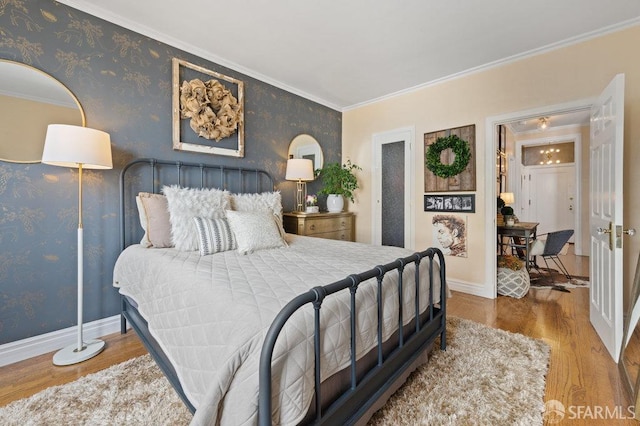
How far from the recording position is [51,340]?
2096 millimetres

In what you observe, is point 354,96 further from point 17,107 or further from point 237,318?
Result: point 237,318

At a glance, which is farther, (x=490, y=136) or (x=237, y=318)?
(x=490, y=136)

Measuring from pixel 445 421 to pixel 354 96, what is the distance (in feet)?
12.9

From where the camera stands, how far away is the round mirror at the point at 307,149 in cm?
388

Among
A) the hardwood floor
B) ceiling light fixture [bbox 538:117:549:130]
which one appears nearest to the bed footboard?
the hardwood floor

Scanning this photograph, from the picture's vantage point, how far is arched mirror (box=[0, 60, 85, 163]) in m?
1.91

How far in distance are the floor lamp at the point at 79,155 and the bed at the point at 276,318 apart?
29cm

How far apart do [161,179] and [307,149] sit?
2059 mm

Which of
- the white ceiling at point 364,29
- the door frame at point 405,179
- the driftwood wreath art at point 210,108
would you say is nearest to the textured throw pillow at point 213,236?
the driftwood wreath art at point 210,108

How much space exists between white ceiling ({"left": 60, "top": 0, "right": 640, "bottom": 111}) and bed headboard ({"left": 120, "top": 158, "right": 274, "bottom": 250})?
1175 mm

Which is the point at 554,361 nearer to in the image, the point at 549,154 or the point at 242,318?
the point at 242,318

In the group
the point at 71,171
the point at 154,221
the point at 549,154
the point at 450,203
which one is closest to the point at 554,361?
the point at 450,203

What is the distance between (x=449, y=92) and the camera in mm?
3516

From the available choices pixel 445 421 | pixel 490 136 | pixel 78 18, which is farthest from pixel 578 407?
pixel 78 18
